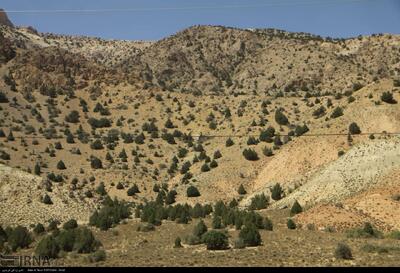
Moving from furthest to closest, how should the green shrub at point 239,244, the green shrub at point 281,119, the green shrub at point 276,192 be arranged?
1. the green shrub at point 281,119
2. the green shrub at point 276,192
3. the green shrub at point 239,244

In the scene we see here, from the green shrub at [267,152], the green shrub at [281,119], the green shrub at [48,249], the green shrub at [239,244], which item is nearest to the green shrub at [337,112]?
the green shrub at [267,152]

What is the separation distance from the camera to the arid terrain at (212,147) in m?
37.9

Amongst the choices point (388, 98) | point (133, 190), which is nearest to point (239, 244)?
point (133, 190)

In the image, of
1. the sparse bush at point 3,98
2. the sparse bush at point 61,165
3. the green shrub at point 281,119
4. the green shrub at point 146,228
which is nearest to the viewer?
the green shrub at point 146,228

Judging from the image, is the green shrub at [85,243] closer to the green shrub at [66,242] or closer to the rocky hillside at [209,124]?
the green shrub at [66,242]

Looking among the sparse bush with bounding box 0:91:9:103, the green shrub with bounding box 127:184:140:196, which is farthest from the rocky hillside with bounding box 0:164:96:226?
the sparse bush with bounding box 0:91:9:103

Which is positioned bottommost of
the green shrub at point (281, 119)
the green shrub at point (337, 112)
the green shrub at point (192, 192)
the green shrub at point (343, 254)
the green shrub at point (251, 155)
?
the green shrub at point (343, 254)

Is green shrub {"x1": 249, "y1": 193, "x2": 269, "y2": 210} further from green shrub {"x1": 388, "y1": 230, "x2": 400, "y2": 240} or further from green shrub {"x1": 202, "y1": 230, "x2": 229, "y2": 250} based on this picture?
green shrub {"x1": 202, "y1": 230, "x2": 229, "y2": 250}

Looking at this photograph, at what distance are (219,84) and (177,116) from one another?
44.6m

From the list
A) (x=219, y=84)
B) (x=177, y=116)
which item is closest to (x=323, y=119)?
(x=177, y=116)

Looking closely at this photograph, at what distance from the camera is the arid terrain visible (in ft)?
124

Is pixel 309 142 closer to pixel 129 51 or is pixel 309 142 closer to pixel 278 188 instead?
pixel 278 188

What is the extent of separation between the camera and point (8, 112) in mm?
91312

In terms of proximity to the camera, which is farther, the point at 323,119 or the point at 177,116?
the point at 177,116
